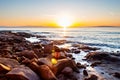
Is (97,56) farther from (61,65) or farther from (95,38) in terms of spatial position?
(95,38)

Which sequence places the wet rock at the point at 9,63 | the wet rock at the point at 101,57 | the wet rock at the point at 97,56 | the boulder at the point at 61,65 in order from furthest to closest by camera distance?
A: 1. the wet rock at the point at 97,56
2. the wet rock at the point at 101,57
3. the boulder at the point at 61,65
4. the wet rock at the point at 9,63

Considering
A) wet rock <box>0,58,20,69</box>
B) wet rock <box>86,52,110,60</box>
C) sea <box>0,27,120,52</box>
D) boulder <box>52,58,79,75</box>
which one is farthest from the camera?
sea <box>0,27,120,52</box>

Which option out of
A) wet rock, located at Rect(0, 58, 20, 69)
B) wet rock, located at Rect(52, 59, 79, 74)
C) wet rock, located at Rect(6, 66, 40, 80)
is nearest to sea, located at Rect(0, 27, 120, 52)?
wet rock, located at Rect(52, 59, 79, 74)

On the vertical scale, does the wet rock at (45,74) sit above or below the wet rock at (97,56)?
above

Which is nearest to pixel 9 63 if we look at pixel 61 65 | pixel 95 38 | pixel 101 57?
pixel 61 65

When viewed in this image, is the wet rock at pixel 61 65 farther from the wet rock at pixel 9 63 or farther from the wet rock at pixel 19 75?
the wet rock at pixel 19 75

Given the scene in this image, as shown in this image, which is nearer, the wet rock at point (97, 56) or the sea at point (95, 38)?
the wet rock at point (97, 56)

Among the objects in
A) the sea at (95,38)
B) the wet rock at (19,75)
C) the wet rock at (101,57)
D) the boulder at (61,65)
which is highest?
the wet rock at (19,75)

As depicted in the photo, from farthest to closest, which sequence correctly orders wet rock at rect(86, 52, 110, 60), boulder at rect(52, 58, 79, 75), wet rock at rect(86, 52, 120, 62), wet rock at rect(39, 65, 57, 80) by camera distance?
wet rock at rect(86, 52, 110, 60) < wet rock at rect(86, 52, 120, 62) < boulder at rect(52, 58, 79, 75) < wet rock at rect(39, 65, 57, 80)

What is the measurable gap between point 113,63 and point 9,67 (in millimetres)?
8891

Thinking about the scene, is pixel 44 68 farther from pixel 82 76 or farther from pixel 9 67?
pixel 82 76

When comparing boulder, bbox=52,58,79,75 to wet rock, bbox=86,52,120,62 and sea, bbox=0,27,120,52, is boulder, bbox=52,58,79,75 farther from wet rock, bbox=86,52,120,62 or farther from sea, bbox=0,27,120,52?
sea, bbox=0,27,120,52

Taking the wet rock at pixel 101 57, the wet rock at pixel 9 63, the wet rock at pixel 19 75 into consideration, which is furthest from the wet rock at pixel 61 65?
the wet rock at pixel 101 57

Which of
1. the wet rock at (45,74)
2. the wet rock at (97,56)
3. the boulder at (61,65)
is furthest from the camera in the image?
the wet rock at (97,56)
